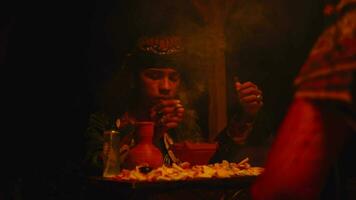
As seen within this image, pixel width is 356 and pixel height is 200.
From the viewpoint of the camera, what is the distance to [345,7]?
1886 mm

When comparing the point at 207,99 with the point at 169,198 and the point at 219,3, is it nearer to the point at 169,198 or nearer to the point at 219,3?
the point at 219,3

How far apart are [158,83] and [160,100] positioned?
201mm

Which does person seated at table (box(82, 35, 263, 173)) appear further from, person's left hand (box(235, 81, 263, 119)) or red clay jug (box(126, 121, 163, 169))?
red clay jug (box(126, 121, 163, 169))

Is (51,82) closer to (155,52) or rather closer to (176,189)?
(155,52)

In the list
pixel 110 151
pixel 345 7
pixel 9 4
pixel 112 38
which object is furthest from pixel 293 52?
pixel 345 7

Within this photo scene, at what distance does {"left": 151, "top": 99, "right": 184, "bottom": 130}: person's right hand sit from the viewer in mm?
5176

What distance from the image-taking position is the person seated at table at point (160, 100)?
16.6ft

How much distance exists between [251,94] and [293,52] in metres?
1.05

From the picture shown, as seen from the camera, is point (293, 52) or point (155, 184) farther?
point (293, 52)

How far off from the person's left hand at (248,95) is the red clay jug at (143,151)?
3.28ft

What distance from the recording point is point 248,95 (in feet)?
16.3

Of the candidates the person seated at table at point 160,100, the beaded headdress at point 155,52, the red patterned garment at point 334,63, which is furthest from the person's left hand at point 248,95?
the red patterned garment at point 334,63

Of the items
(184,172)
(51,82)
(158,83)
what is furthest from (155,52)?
(184,172)

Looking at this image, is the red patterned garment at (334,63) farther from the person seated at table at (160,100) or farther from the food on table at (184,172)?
the person seated at table at (160,100)
